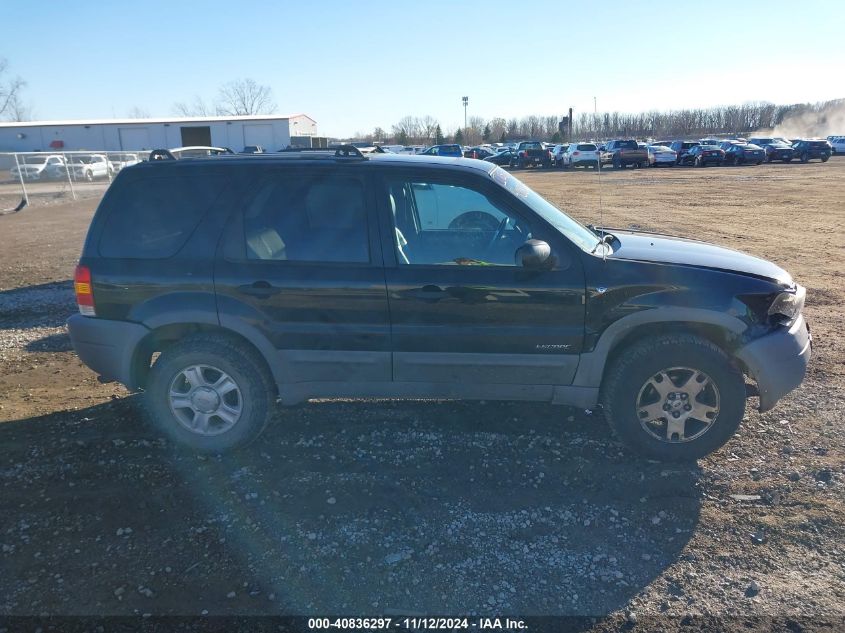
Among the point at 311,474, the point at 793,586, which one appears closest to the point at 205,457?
the point at 311,474

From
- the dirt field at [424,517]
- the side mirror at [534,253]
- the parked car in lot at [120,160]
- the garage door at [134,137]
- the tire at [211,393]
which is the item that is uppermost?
the garage door at [134,137]

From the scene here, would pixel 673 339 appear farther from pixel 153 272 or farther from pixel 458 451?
pixel 153 272

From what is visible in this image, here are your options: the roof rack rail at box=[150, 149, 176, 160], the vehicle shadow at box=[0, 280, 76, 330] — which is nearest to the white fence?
the vehicle shadow at box=[0, 280, 76, 330]

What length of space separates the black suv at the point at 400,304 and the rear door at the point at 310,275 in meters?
0.01

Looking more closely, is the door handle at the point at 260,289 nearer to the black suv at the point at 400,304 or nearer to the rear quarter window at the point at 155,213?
the black suv at the point at 400,304

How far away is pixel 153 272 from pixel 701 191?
939 inches

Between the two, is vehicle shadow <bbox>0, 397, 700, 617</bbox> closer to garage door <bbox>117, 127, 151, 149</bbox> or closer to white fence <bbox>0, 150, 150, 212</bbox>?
white fence <bbox>0, 150, 150, 212</bbox>

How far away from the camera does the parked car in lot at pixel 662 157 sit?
4280 centimetres

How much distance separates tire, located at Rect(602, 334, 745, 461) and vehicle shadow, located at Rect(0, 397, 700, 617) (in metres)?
0.19

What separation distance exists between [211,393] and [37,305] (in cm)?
579

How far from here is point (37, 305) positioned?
8648 millimetres

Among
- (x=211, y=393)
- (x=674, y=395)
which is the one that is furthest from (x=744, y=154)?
(x=211, y=393)

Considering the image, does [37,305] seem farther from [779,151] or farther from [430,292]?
[779,151]

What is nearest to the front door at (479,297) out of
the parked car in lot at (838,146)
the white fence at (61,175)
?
the white fence at (61,175)
